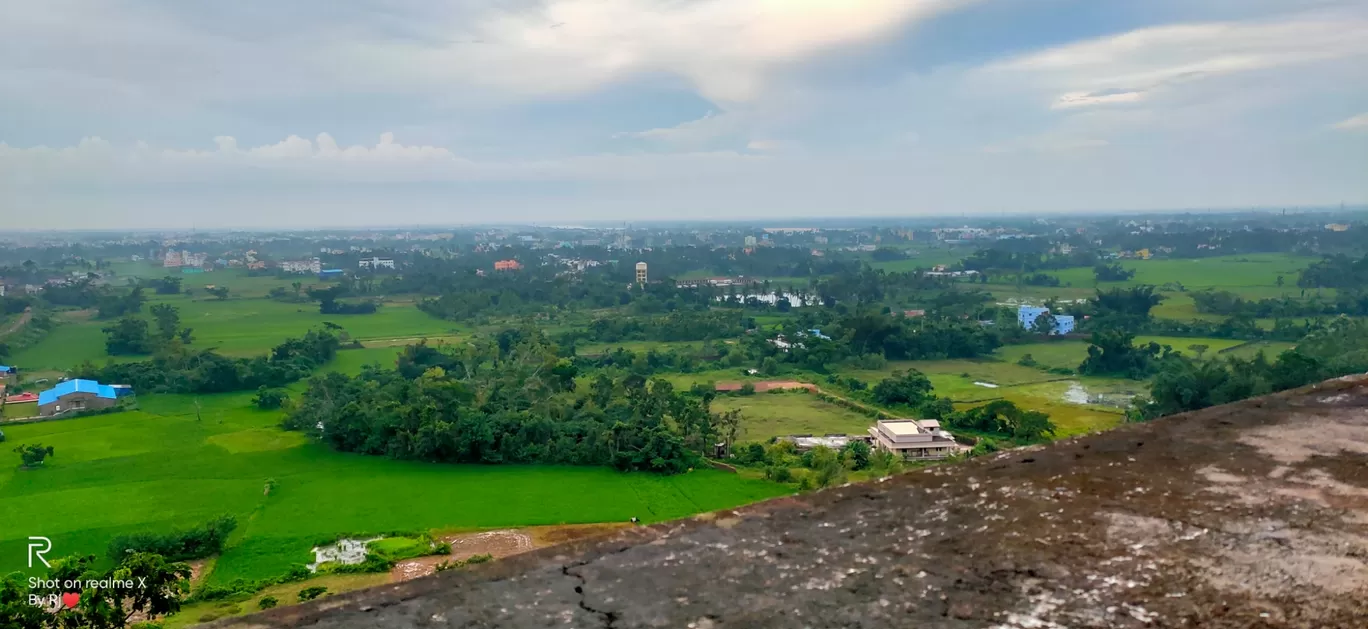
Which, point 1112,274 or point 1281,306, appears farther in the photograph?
point 1112,274

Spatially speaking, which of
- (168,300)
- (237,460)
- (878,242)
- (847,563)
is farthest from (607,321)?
(878,242)

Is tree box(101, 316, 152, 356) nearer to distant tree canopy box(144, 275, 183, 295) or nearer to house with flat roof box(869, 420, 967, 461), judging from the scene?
distant tree canopy box(144, 275, 183, 295)

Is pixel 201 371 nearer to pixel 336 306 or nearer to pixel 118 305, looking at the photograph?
pixel 336 306

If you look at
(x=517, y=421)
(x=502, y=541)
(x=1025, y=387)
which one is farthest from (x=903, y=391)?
(x=502, y=541)

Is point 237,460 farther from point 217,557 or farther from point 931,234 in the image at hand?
point 931,234

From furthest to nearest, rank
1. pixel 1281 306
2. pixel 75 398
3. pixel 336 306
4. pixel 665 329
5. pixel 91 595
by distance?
pixel 336 306, pixel 1281 306, pixel 665 329, pixel 75 398, pixel 91 595
